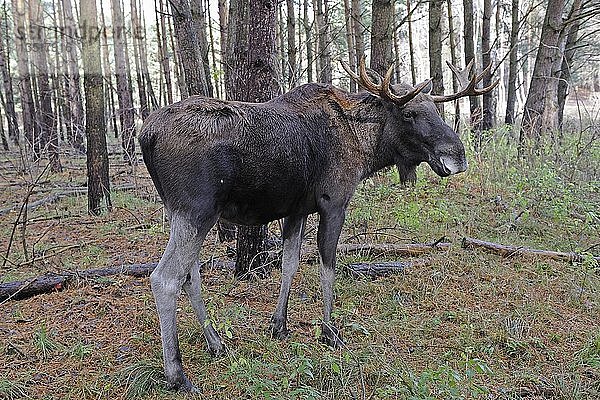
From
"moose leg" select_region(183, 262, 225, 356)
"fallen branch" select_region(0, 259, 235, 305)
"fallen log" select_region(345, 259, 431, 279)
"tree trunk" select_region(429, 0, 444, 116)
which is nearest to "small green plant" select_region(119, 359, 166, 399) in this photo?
"moose leg" select_region(183, 262, 225, 356)

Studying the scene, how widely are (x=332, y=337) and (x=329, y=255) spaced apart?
0.72m

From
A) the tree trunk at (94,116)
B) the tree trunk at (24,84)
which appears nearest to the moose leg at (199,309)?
the tree trunk at (94,116)

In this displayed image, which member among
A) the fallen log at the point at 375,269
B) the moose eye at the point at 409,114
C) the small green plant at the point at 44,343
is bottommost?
the small green plant at the point at 44,343

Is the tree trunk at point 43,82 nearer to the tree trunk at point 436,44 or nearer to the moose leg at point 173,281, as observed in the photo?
the tree trunk at point 436,44

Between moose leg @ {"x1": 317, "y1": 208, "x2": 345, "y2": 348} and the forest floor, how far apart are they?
13 centimetres

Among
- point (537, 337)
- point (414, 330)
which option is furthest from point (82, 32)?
point (537, 337)

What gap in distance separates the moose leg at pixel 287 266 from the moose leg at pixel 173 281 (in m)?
1.14

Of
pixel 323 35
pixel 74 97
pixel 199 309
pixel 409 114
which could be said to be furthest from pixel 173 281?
pixel 74 97

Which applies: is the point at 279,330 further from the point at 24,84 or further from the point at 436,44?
the point at 24,84

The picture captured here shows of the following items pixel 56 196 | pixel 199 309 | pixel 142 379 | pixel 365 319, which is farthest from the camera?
pixel 56 196

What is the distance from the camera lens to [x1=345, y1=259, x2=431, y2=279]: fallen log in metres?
6.23

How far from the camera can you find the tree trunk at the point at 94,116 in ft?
33.2

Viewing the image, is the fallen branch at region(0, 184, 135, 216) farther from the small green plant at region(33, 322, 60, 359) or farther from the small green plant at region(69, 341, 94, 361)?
the small green plant at region(69, 341, 94, 361)

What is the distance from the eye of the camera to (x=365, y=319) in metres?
5.18
